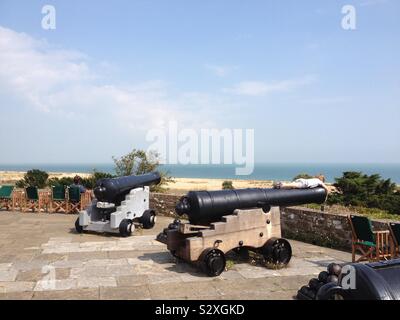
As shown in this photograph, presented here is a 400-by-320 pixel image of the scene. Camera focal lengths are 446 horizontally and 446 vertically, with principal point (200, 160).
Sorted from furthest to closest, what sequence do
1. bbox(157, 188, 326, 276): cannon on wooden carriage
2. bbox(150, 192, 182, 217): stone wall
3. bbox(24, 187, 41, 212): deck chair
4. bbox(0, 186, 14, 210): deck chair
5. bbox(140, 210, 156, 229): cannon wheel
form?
bbox(0, 186, 14, 210): deck chair < bbox(24, 187, 41, 212): deck chair < bbox(150, 192, 182, 217): stone wall < bbox(140, 210, 156, 229): cannon wheel < bbox(157, 188, 326, 276): cannon on wooden carriage

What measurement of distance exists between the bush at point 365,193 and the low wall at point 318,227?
7.37m

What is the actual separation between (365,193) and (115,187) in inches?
495

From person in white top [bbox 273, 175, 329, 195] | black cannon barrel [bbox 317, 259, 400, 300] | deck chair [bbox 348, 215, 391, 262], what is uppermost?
person in white top [bbox 273, 175, 329, 195]

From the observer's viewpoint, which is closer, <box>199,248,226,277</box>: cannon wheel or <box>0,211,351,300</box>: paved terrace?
<box>0,211,351,300</box>: paved terrace

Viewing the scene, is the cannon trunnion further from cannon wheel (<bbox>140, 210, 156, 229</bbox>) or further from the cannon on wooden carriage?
the cannon on wooden carriage

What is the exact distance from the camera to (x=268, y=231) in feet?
26.3

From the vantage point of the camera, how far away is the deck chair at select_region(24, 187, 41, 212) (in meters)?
15.8

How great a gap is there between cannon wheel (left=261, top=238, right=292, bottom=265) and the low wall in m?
2.11

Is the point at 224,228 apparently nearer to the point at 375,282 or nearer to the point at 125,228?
the point at 125,228

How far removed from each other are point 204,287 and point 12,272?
3200mm

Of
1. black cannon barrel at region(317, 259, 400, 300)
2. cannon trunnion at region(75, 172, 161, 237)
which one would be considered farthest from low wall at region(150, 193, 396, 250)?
black cannon barrel at region(317, 259, 400, 300)
